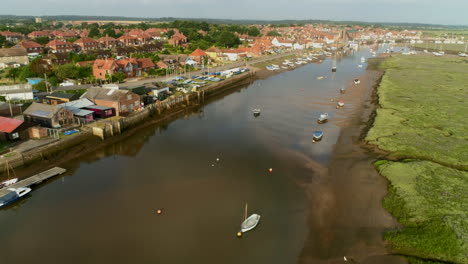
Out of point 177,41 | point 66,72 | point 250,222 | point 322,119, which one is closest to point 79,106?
point 66,72

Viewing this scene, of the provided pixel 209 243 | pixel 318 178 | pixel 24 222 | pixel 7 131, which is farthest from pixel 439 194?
pixel 7 131

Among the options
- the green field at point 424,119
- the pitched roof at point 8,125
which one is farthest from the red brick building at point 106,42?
the green field at point 424,119

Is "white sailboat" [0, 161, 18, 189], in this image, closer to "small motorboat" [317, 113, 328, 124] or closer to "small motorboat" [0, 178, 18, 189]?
"small motorboat" [0, 178, 18, 189]

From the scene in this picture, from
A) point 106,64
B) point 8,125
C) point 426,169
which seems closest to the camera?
point 426,169

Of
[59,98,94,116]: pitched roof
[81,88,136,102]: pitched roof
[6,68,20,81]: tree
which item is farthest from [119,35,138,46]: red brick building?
[59,98,94,116]: pitched roof

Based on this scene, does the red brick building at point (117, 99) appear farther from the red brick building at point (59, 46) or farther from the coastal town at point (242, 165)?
the red brick building at point (59, 46)

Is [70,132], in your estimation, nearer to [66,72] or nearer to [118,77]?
[118,77]
